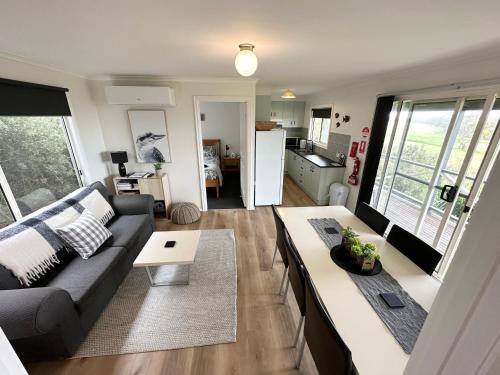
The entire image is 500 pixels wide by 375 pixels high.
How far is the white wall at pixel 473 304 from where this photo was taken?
366 millimetres

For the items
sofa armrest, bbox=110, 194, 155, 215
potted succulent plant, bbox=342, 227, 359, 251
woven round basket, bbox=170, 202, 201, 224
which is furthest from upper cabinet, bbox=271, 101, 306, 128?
potted succulent plant, bbox=342, 227, 359, 251

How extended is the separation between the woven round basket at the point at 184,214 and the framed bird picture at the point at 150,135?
2.71ft

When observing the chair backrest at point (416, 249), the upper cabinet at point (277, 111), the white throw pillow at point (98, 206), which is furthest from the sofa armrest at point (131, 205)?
the upper cabinet at point (277, 111)

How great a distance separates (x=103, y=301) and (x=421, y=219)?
3625mm

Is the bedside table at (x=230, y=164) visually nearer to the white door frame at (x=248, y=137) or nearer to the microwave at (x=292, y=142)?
the microwave at (x=292, y=142)

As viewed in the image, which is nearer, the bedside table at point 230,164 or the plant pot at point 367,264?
the plant pot at point 367,264

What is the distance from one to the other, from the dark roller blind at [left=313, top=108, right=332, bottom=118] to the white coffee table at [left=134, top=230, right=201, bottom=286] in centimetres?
409

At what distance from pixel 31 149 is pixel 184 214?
197cm

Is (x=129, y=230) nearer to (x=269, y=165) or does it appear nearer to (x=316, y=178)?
(x=269, y=165)

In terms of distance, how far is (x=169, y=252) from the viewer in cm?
Result: 215

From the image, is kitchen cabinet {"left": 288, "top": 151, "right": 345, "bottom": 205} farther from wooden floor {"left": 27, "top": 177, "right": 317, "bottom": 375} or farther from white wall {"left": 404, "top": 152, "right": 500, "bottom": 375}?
white wall {"left": 404, "top": 152, "right": 500, "bottom": 375}

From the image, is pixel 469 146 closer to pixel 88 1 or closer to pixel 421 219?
pixel 421 219

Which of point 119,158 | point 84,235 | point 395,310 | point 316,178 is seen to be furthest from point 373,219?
point 119,158

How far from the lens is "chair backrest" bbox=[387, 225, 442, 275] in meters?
1.50
